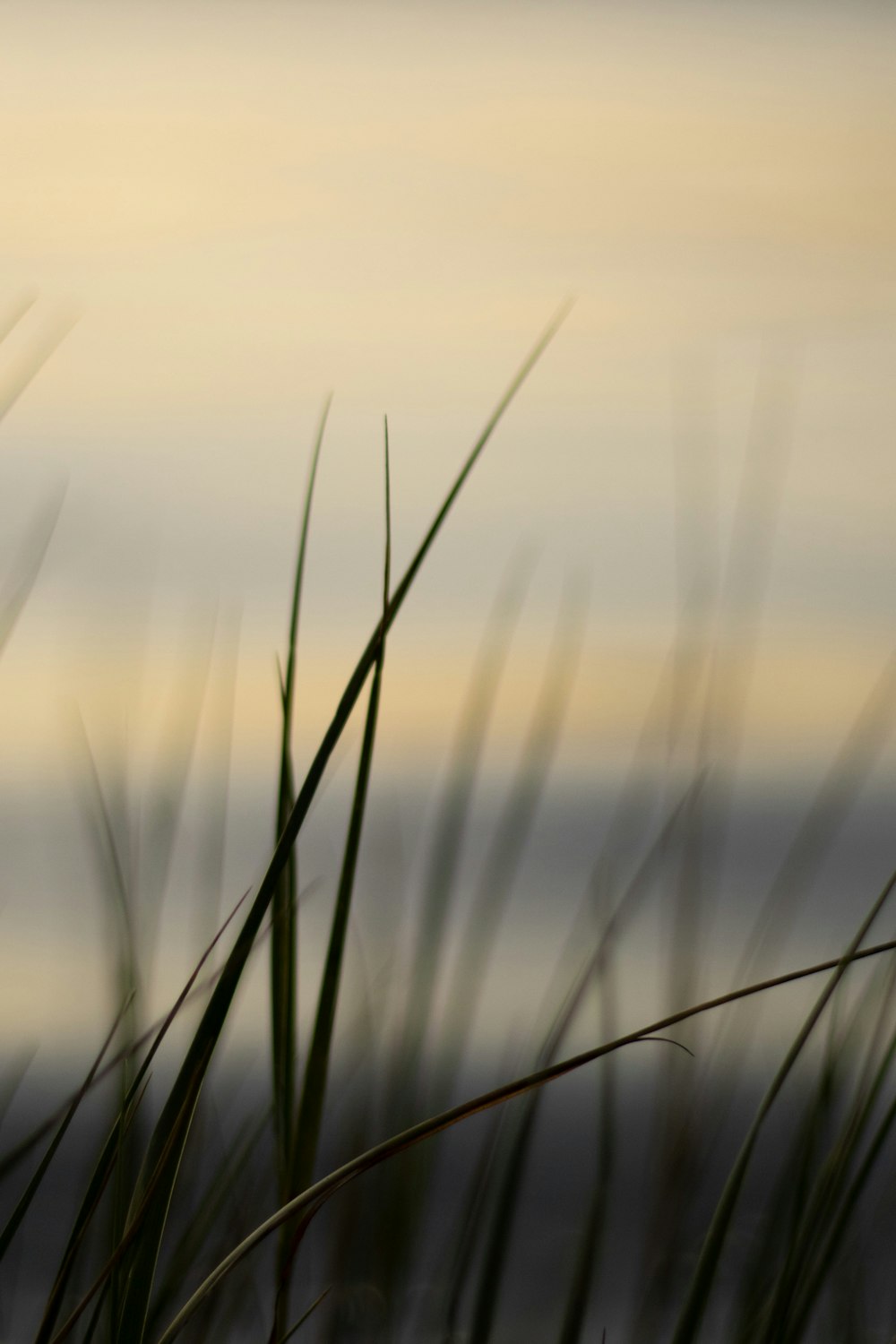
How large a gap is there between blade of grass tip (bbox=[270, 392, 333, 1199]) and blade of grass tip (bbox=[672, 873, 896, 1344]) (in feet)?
0.44

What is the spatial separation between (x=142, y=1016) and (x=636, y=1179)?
255 cm

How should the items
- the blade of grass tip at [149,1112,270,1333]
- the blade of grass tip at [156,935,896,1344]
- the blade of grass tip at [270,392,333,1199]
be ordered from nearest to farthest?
the blade of grass tip at [156,935,896,1344] → the blade of grass tip at [270,392,333,1199] → the blade of grass tip at [149,1112,270,1333]

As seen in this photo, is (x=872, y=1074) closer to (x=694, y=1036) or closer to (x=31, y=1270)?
(x=694, y=1036)

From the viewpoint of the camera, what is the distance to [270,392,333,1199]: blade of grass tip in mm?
414

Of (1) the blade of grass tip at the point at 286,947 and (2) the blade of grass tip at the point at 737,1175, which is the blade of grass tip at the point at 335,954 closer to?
(1) the blade of grass tip at the point at 286,947

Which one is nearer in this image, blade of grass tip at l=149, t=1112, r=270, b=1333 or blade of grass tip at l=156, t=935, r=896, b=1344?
blade of grass tip at l=156, t=935, r=896, b=1344

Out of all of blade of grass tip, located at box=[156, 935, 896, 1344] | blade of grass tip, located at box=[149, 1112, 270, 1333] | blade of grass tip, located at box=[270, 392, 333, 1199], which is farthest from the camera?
blade of grass tip, located at box=[149, 1112, 270, 1333]

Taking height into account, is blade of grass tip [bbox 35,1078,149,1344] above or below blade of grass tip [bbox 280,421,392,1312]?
below

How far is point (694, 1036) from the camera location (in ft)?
3.07

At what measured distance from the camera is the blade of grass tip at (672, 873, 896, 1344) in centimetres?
35

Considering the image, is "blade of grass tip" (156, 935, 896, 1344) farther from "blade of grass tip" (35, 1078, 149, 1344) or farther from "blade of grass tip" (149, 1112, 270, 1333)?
"blade of grass tip" (149, 1112, 270, 1333)

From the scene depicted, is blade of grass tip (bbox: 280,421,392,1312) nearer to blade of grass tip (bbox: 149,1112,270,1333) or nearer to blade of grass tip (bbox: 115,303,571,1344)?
blade of grass tip (bbox: 115,303,571,1344)

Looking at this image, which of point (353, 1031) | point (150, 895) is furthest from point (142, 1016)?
point (353, 1031)

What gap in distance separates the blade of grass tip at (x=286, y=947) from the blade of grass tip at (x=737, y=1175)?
5.3 inches
